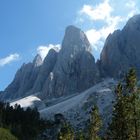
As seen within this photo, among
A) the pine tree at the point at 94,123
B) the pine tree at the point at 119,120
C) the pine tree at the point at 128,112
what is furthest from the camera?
the pine tree at the point at 94,123

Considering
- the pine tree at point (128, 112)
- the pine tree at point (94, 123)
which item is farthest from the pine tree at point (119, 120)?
the pine tree at point (94, 123)

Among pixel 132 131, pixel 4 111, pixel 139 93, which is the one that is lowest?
pixel 132 131

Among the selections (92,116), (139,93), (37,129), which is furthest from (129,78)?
(37,129)

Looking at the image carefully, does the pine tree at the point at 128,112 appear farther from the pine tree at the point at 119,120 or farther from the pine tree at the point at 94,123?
the pine tree at the point at 94,123

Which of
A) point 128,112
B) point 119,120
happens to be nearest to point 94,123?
point 119,120

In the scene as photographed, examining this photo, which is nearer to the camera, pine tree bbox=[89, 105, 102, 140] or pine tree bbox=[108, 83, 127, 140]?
pine tree bbox=[108, 83, 127, 140]

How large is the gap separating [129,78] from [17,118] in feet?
442

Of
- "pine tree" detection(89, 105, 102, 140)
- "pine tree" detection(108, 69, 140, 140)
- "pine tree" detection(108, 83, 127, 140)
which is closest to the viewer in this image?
"pine tree" detection(108, 69, 140, 140)

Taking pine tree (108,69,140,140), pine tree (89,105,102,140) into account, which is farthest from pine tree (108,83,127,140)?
pine tree (89,105,102,140)

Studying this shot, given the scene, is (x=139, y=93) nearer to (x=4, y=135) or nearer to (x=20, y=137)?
(x=4, y=135)

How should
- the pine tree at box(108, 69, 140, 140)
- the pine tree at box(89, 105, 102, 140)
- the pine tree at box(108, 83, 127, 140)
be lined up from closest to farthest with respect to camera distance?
the pine tree at box(108, 69, 140, 140), the pine tree at box(108, 83, 127, 140), the pine tree at box(89, 105, 102, 140)

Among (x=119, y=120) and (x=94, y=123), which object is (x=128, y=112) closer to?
(x=119, y=120)

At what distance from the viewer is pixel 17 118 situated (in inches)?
7820

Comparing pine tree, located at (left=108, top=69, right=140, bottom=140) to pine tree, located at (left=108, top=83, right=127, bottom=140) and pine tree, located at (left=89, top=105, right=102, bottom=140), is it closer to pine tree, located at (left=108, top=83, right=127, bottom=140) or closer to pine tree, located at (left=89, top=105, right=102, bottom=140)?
pine tree, located at (left=108, top=83, right=127, bottom=140)
